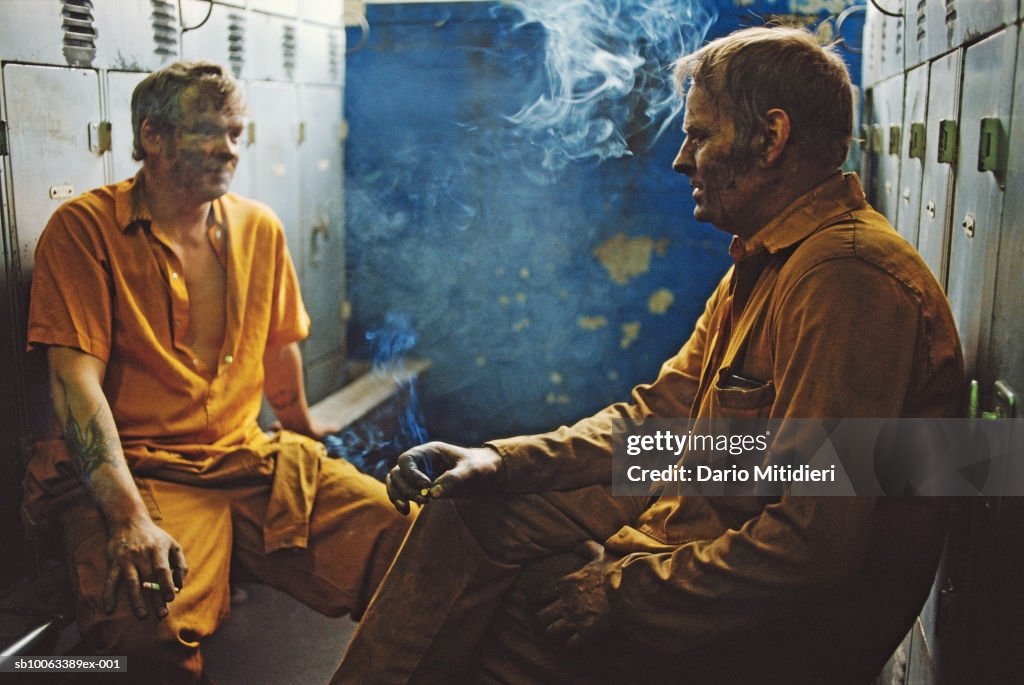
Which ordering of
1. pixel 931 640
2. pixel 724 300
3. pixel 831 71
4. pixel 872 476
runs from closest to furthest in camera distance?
pixel 872 476, pixel 831 71, pixel 724 300, pixel 931 640

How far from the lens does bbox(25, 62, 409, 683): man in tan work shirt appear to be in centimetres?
237

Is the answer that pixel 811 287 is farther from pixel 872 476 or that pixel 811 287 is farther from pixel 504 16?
pixel 504 16

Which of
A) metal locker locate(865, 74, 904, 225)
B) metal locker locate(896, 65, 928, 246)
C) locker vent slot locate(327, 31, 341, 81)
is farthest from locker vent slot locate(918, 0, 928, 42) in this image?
locker vent slot locate(327, 31, 341, 81)

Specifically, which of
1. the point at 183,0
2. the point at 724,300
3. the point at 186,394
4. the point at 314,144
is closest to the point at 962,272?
the point at 724,300

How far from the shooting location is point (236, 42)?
156 inches

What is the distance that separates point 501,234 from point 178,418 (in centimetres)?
219

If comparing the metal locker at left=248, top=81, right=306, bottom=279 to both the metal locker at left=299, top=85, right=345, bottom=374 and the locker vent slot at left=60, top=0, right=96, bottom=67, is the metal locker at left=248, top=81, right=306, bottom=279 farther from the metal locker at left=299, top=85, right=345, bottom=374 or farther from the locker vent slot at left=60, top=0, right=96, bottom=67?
the locker vent slot at left=60, top=0, right=96, bottom=67

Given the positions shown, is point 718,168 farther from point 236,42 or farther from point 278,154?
point 278,154

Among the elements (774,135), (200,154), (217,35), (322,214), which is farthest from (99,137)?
(774,135)

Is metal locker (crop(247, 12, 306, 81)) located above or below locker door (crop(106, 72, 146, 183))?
above

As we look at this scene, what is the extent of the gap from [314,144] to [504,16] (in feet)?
3.55

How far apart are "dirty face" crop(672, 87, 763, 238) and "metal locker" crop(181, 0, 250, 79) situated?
6.70 feet

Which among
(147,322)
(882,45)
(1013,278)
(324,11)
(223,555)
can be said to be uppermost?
(324,11)

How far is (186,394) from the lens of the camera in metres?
2.74
